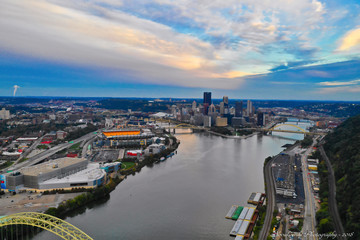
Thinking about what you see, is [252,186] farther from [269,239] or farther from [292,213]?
[269,239]

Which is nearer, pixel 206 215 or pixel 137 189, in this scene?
pixel 206 215

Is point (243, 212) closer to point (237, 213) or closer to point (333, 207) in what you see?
point (237, 213)

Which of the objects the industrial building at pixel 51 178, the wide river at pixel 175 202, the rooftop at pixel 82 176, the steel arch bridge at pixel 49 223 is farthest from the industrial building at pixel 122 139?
the steel arch bridge at pixel 49 223

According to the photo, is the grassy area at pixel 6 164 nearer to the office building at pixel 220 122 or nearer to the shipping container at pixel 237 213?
the shipping container at pixel 237 213

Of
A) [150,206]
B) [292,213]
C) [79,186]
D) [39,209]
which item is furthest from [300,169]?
[39,209]

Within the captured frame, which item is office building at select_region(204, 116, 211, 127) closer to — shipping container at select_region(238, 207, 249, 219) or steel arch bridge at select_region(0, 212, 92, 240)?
shipping container at select_region(238, 207, 249, 219)

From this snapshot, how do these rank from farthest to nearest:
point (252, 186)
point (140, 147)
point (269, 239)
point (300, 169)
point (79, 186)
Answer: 1. point (140, 147)
2. point (300, 169)
3. point (252, 186)
4. point (79, 186)
5. point (269, 239)
